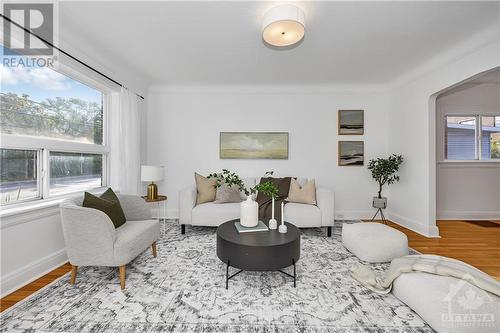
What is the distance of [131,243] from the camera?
2.04m

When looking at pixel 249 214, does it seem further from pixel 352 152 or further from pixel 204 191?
pixel 352 152

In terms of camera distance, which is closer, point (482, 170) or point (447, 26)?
point (447, 26)

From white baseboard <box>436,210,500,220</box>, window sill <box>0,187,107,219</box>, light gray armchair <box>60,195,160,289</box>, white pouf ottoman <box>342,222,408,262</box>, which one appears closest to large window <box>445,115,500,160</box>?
white baseboard <box>436,210,500,220</box>

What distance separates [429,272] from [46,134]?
4.15 metres

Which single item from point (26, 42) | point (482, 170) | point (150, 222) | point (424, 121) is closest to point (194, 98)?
point (26, 42)

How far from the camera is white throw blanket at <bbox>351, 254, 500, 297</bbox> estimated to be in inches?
62.1

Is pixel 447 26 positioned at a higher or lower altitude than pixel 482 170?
higher

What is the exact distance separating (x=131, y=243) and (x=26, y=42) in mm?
2277

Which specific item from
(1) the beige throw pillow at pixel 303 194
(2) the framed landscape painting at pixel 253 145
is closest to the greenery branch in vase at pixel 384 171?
(1) the beige throw pillow at pixel 303 194

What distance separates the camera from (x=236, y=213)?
3.45 meters

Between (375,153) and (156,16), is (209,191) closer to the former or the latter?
(156,16)

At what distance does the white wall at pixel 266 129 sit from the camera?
4.43 metres

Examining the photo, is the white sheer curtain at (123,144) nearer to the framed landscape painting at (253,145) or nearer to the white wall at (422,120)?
the framed landscape painting at (253,145)

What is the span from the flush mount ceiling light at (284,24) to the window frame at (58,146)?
2463mm
